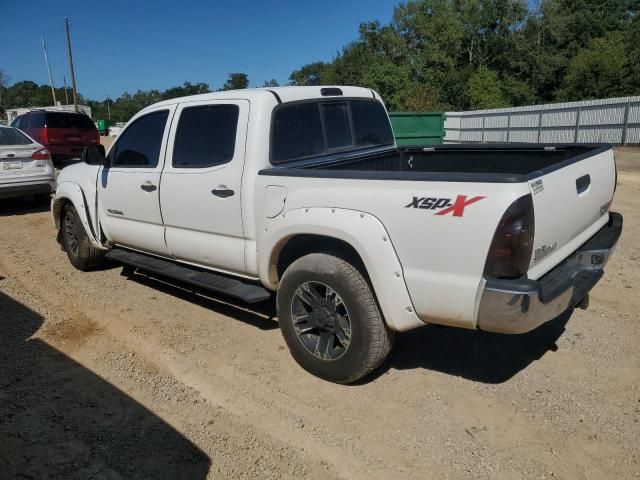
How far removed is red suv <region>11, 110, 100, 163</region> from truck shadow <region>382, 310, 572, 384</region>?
529 inches

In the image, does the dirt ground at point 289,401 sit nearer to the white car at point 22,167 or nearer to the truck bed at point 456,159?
the truck bed at point 456,159

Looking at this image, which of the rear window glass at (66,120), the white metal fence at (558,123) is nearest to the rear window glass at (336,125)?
the rear window glass at (66,120)

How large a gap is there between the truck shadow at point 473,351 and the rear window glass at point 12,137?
8590 millimetres

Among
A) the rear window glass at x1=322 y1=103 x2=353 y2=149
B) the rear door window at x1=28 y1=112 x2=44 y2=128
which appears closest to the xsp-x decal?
the rear window glass at x1=322 y1=103 x2=353 y2=149

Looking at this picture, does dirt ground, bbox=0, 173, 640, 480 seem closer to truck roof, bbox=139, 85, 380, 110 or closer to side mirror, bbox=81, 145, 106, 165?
side mirror, bbox=81, 145, 106, 165

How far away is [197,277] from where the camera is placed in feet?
14.2

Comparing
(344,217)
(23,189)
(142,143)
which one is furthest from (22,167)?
(344,217)

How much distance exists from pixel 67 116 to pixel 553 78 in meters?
41.2

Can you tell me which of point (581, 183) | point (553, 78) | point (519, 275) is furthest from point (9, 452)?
point (553, 78)

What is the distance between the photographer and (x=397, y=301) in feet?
9.90

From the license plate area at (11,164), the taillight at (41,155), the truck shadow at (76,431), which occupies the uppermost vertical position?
the taillight at (41,155)

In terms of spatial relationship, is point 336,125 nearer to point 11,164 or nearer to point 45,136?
point 11,164

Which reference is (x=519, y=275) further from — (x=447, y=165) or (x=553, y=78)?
(x=553, y=78)

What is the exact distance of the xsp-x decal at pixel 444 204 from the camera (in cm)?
266
